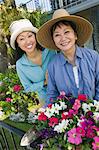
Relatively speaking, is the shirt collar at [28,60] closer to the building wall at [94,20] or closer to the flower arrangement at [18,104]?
the flower arrangement at [18,104]

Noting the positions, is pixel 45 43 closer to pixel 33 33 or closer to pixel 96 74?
pixel 33 33

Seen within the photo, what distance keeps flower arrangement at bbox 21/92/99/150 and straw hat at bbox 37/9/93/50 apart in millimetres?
684

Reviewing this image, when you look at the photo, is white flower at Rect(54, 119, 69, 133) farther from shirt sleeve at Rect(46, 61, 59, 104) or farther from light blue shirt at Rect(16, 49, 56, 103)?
light blue shirt at Rect(16, 49, 56, 103)

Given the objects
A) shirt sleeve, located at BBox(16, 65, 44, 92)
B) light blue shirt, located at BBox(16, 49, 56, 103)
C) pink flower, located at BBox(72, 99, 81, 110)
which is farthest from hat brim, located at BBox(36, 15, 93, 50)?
pink flower, located at BBox(72, 99, 81, 110)

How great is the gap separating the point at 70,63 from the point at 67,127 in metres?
0.79

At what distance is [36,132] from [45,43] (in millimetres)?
975

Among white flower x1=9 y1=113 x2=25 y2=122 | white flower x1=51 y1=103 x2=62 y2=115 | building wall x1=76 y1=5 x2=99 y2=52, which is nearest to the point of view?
white flower x1=51 y1=103 x2=62 y2=115

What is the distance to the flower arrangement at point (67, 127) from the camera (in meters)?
1.97

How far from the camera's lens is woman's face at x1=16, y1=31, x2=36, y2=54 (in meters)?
3.03

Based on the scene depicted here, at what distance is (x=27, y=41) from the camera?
303cm

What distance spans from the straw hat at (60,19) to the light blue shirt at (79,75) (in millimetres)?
221

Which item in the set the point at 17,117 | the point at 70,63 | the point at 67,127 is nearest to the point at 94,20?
the point at 17,117

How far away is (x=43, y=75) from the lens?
10.4ft

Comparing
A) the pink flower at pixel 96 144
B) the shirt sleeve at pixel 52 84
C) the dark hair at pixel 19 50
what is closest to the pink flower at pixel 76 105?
the pink flower at pixel 96 144
